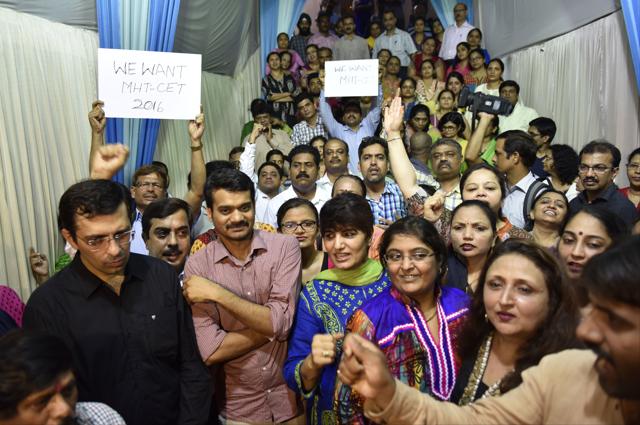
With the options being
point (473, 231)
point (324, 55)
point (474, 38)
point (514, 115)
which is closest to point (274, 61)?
point (324, 55)

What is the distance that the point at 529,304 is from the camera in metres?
1.62

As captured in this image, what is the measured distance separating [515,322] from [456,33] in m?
7.76

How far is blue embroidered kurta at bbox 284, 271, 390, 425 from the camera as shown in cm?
193

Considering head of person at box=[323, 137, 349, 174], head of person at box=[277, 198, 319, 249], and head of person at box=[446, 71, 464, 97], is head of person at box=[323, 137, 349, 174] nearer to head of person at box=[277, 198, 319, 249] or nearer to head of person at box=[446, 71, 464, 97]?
head of person at box=[277, 198, 319, 249]

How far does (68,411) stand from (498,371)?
1184 mm

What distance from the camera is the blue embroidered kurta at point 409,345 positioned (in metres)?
1.77

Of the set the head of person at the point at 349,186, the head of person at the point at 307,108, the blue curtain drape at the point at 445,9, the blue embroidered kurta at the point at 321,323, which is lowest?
the blue embroidered kurta at the point at 321,323

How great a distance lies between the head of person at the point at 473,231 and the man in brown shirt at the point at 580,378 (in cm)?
114

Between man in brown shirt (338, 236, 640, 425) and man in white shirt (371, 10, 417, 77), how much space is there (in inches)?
306

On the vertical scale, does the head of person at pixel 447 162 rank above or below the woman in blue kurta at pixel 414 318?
above

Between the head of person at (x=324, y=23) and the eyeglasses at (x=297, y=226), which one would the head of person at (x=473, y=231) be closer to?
the eyeglasses at (x=297, y=226)

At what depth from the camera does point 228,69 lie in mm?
7582

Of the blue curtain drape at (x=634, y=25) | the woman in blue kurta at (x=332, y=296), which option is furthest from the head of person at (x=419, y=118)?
the woman in blue kurta at (x=332, y=296)

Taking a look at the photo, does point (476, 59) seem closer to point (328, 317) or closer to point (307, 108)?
point (307, 108)
